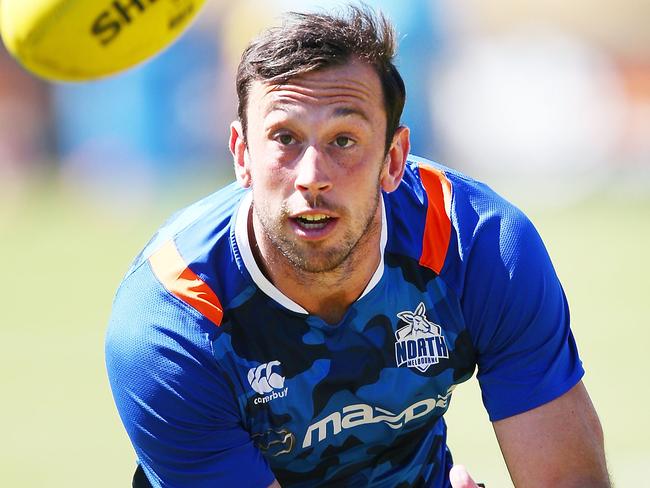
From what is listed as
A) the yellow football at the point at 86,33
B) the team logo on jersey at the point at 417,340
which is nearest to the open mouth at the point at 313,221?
the team logo on jersey at the point at 417,340

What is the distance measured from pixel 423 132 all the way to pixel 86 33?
1594cm

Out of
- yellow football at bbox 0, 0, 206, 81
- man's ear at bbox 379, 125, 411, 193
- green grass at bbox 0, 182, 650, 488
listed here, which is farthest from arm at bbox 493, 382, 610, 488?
green grass at bbox 0, 182, 650, 488

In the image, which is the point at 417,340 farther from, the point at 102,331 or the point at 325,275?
the point at 102,331

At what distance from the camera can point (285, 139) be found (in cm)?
451

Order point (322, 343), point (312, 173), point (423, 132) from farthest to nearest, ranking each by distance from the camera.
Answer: point (423, 132) → point (322, 343) → point (312, 173)

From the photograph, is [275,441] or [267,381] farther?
[275,441]

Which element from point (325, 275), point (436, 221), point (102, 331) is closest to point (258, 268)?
point (325, 275)

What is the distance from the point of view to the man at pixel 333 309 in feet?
14.9

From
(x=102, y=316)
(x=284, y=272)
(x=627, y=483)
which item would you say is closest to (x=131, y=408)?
(x=284, y=272)

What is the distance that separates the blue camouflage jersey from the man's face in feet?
0.88

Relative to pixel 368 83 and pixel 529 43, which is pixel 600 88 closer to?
pixel 529 43

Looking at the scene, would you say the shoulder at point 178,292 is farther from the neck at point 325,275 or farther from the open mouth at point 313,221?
the open mouth at point 313,221

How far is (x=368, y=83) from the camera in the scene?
4625mm

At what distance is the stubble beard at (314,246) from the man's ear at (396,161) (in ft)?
0.34
